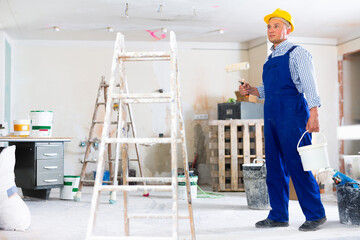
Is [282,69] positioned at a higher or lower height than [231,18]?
lower

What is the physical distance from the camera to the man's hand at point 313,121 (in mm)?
2996

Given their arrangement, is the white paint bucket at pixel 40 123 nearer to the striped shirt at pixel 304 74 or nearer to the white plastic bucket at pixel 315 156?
the striped shirt at pixel 304 74

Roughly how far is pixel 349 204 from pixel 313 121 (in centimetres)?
93

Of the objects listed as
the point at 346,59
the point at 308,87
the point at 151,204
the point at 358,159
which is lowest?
the point at 151,204

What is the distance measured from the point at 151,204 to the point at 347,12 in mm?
3777

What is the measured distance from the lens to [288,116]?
313 centimetres

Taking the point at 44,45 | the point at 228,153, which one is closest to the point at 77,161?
the point at 44,45

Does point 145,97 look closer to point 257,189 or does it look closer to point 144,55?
point 144,55

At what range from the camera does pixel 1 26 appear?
6.23 meters

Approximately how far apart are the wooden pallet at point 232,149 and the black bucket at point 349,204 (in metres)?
2.52

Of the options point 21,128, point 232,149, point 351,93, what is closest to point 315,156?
point 232,149

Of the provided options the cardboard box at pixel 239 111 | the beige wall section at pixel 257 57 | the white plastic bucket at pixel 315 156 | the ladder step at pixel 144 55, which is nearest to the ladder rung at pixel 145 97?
the ladder step at pixel 144 55

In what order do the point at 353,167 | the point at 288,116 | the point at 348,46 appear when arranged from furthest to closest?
1. the point at 348,46
2. the point at 353,167
3. the point at 288,116

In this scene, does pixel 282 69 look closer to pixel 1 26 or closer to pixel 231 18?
pixel 231 18
